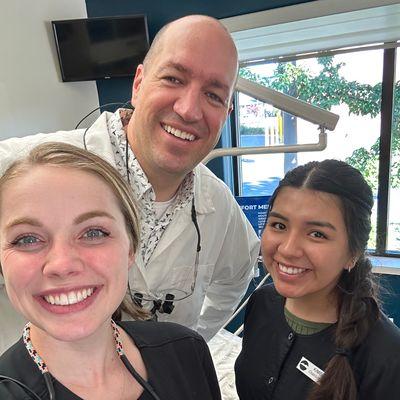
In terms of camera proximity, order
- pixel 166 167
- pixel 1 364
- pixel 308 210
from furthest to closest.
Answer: pixel 166 167, pixel 308 210, pixel 1 364

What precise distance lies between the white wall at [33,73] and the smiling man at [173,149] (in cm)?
150

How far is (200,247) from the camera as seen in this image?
137cm

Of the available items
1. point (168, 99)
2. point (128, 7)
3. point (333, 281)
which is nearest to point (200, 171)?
point (168, 99)

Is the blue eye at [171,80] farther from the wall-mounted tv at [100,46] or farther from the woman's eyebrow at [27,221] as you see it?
the wall-mounted tv at [100,46]

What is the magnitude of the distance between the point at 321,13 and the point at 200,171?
124 centimetres

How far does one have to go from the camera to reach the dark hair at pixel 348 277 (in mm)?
992

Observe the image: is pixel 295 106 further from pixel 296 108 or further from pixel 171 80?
pixel 171 80

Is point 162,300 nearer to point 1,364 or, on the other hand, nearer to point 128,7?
point 1,364

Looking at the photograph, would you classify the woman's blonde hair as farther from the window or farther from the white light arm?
the window

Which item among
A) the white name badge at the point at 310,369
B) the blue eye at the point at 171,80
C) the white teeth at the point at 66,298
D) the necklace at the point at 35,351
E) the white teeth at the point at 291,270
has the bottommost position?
the white name badge at the point at 310,369

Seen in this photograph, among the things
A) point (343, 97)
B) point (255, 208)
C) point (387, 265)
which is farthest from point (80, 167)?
point (387, 265)

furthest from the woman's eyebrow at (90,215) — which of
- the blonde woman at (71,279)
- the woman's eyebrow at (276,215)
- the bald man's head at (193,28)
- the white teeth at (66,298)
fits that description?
the bald man's head at (193,28)

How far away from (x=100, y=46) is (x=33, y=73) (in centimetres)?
51

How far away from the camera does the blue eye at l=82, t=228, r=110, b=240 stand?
2.32 feet
